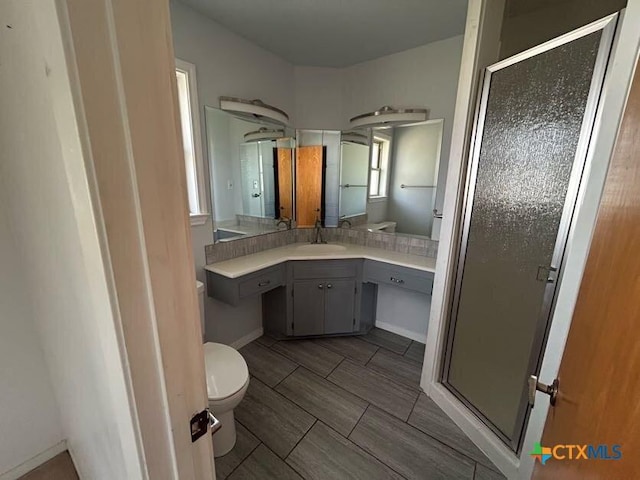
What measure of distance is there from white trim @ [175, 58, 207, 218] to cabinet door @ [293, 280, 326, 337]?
0.97m

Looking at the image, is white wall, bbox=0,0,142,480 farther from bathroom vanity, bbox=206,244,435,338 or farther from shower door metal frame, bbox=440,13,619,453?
shower door metal frame, bbox=440,13,619,453

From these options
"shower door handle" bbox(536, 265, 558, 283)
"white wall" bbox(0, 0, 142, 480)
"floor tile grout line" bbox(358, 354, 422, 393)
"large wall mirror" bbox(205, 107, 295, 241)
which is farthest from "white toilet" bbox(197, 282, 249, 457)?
"shower door handle" bbox(536, 265, 558, 283)

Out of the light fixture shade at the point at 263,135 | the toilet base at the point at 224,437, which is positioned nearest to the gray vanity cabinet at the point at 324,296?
the toilet base at the point at 224,437

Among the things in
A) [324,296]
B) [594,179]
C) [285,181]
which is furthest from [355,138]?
[594,179]

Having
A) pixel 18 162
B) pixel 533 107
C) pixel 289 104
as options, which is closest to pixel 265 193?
pixel 289 104

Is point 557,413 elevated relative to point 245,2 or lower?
lower

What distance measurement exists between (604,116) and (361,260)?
159 centimetres

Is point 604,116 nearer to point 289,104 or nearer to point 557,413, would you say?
point 557,413

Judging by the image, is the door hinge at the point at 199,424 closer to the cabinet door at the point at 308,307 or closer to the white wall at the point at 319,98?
the cabinet door at the point at 308,307

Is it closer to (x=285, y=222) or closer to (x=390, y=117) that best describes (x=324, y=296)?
(x=285, y=222)

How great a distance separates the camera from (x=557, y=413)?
643mm

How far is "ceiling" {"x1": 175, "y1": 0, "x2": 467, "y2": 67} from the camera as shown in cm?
154

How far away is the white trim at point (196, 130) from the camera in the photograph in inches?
65.9

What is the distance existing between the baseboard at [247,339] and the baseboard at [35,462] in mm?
1069
